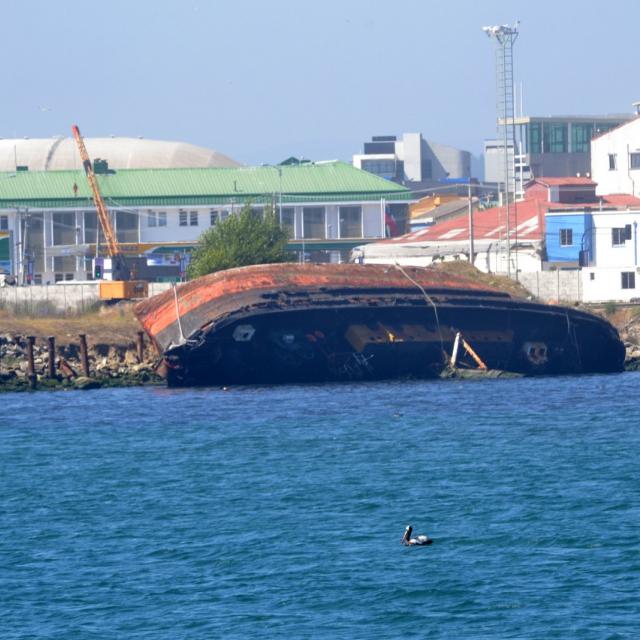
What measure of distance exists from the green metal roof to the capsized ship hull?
168ft

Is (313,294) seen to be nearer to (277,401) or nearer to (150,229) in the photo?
(277,401)

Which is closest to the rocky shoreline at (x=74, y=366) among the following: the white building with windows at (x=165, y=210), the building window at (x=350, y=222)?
the white building with windows at (x=165, y=210)

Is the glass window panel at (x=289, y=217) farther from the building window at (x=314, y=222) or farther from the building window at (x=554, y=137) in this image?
the building window at (x=554, y=137)

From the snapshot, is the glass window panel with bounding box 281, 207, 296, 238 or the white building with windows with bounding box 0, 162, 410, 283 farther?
the glass window panel with bounding box 281, 207, 296, 238

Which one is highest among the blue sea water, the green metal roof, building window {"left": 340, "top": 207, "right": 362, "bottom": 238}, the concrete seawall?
the green metal roof

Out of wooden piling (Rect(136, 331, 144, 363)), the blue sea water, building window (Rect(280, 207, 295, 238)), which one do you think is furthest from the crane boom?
the blue sea water

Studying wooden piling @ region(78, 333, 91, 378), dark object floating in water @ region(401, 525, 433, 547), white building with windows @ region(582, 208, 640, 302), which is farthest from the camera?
white building with windows @ region(582, 208, 640, 302)

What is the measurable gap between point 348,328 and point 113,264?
38835 millimetres

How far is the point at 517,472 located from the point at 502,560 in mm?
13524

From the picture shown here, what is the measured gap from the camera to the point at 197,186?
438ft

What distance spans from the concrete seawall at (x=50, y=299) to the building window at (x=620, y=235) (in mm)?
27788

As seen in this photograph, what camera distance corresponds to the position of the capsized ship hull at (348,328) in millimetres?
73625

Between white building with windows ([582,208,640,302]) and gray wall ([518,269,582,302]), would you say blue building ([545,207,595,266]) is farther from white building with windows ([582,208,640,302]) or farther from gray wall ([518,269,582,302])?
gray wall ([518,269,582,302])

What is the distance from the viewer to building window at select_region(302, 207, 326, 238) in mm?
131750
